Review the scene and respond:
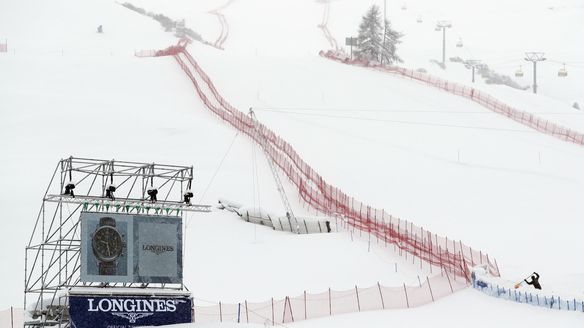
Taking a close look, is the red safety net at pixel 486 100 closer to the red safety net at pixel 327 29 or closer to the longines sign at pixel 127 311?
the red safety net at pixel 327 29

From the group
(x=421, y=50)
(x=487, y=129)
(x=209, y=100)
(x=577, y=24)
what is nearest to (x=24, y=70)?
(x=209, y=100)

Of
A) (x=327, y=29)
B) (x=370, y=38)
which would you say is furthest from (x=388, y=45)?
(x=327, y=29)

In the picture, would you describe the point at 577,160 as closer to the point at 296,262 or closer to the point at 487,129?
the point at 487,129

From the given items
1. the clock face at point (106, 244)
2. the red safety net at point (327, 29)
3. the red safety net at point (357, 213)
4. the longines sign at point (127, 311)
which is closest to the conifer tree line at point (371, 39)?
the red safety net at point (327, 29)

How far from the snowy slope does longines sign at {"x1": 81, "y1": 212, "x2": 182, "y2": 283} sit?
5399mm

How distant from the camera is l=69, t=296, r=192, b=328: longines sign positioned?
28.0 m

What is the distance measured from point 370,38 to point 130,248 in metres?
69.9

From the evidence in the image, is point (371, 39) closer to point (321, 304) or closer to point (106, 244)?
point (321, 304)

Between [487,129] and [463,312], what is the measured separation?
3421 cm

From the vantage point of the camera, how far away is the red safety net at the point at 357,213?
3928 cm

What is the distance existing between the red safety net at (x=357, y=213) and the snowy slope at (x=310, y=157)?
113 cm

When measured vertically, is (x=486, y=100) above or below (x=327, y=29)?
below

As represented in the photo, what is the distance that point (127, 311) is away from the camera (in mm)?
28375

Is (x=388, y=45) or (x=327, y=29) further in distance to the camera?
(x=327, y=29)
